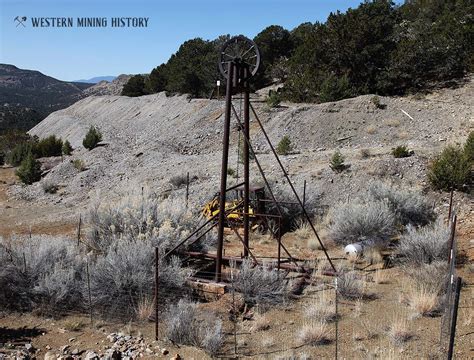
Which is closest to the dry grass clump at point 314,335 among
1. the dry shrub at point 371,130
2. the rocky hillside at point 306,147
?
the rocky hillside at point 306,147

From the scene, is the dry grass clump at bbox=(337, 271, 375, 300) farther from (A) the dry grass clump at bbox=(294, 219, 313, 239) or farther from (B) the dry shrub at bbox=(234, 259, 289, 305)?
(A) the dry grass clump at bbox=(294, 219, 313, 239)

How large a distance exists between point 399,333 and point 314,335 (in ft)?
3.54

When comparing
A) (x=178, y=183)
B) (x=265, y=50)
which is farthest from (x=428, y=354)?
(x=265, y=50)

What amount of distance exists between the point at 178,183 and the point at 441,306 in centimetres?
1164

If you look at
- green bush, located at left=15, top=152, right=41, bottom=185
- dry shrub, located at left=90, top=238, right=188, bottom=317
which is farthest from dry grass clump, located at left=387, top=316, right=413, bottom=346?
green bush, located at left=15, top=152, right=41, bottom=185

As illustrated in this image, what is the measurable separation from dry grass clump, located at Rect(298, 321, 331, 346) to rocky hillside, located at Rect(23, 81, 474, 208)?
7.95 meters

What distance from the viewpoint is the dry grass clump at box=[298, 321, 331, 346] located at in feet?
20.3

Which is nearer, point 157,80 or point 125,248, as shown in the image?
point 125,248

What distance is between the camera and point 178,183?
17281mm

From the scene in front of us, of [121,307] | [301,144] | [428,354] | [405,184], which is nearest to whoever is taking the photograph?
[428,354]

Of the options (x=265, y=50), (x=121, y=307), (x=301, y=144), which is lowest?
(x=121, y=307)

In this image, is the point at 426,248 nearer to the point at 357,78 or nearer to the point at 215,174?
the point at 215,174

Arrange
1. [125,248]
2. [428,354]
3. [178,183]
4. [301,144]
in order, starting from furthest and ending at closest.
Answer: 1. [301,144]
2. [178,183]
3. [125,248]
4. [428,354]

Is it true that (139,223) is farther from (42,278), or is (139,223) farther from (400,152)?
(400,152)
